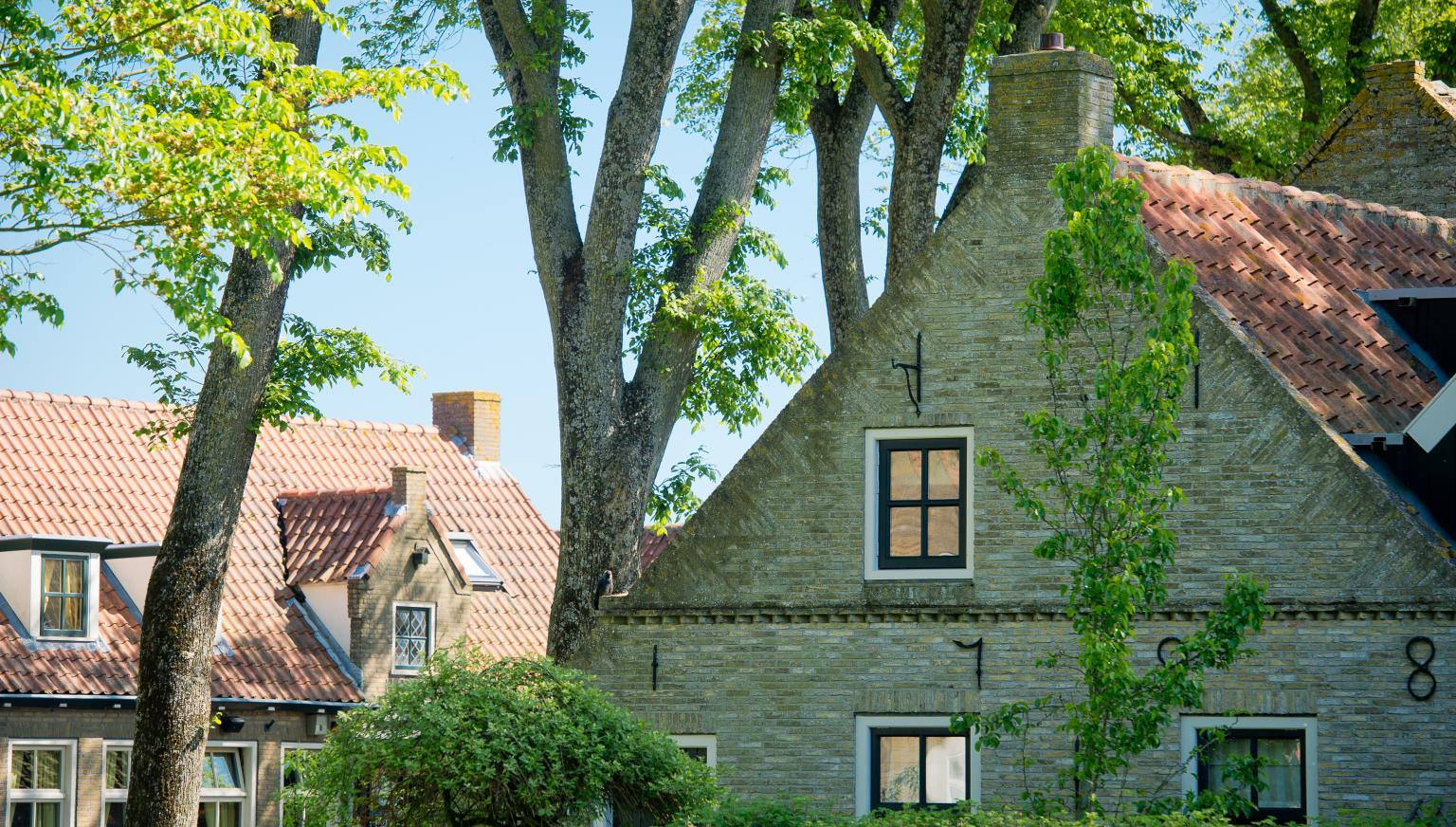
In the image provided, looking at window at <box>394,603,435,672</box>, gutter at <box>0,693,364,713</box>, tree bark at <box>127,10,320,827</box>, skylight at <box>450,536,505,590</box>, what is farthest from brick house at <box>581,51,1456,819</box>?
skylight at <box>450,536,505,590</box>

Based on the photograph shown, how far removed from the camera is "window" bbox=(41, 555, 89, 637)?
1001 inches

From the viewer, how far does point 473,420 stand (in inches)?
1368

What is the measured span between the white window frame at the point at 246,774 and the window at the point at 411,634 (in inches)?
121

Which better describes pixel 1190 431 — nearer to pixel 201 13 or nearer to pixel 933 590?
pixel 933 590

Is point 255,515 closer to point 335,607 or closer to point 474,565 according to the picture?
point 335,607

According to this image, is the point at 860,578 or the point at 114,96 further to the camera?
the point at 860,578

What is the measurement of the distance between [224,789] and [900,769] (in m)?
13.3

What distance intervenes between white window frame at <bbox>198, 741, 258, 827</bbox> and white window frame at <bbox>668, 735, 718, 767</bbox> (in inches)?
465

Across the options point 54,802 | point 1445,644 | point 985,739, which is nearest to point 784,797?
point 985,739

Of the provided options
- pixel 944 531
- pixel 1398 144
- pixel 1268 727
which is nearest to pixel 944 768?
pixel 944 531

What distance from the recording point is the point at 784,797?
16000mm

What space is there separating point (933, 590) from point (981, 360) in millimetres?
1976

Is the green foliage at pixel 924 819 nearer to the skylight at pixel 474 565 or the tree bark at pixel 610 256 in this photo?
the tree bark at pixel 610 256

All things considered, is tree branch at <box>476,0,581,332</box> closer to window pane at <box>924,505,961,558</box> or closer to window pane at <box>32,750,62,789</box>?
window pane at <box>924,505,961,558</box>
